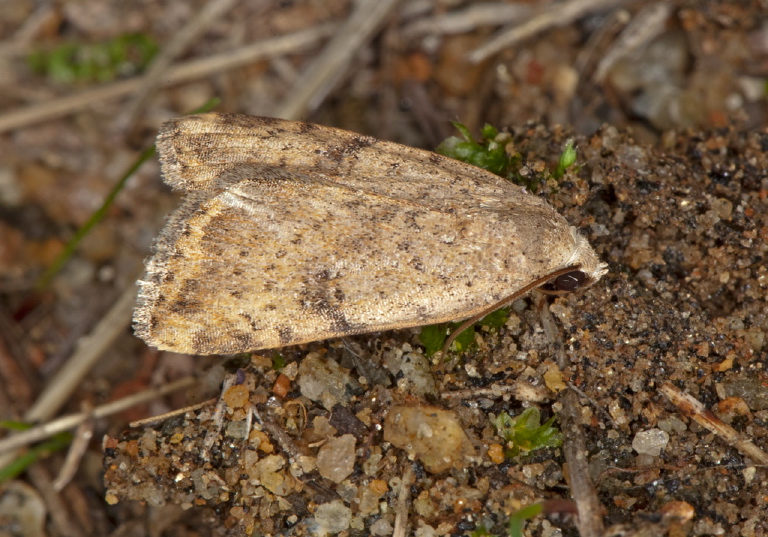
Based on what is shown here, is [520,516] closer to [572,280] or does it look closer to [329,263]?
[572,280]

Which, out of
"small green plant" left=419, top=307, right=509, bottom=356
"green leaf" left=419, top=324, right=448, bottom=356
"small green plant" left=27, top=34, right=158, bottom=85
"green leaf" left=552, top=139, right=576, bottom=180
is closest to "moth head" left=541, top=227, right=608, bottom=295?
"small green plant" left=419, top=307, right=509, bottom=356

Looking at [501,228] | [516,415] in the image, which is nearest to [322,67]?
[501,228]

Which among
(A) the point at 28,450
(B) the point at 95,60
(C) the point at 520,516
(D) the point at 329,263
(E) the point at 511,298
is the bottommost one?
(A) the point at 28,450

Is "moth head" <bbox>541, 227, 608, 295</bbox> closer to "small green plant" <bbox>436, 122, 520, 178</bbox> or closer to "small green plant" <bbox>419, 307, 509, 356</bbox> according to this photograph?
"small green plant" <bbox>419, 307, 509, 356</bbox>

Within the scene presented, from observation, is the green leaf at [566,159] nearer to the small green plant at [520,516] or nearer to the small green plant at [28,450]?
the small green plant at [520,516]

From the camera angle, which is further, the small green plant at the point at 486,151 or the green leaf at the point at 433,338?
the small green plant at the point at 486,151

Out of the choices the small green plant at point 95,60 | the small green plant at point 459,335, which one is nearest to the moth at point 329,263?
the small green plant at point 459,335

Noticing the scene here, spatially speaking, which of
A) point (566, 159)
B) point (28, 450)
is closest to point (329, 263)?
point (566, 159)
